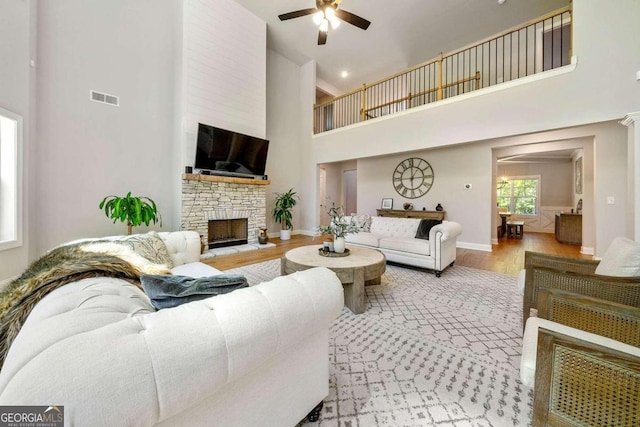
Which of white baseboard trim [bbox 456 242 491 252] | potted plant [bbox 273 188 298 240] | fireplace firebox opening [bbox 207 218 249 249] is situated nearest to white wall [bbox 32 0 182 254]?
fireplace firebox opening [bbox 207 218 249 249]

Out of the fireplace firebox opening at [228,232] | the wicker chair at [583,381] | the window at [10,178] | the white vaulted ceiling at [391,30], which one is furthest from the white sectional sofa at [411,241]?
the window at [10,178]

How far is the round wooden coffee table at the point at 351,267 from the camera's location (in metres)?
2.48

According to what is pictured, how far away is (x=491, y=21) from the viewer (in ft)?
18.1

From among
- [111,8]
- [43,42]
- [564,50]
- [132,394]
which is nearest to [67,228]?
[43,42]

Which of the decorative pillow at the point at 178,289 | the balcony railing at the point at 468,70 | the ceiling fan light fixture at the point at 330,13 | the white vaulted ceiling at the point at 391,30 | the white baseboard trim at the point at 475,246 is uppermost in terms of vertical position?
the white vaulted ceiling at the point at 391,30

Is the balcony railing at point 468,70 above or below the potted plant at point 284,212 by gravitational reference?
above

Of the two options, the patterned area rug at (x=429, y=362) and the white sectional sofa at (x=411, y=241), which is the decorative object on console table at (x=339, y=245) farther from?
the white sectional sofa at (x=411, y=241)

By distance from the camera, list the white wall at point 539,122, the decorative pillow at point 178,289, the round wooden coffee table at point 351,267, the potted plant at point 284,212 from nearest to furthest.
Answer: the decorative pillow at point 178,289 < the round wooden coffee table at point 351,267 < the white wall at point 539,122 < the potted plant at point 284,212

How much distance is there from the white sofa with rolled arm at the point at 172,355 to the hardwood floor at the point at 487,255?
311 centimetres

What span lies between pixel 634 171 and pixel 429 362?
148 inches

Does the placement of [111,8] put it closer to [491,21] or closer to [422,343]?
[422,343]

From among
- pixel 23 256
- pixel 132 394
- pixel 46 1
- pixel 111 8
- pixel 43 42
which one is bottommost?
pixel 23 256

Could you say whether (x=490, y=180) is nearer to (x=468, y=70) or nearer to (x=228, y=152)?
(x=468, y=70)

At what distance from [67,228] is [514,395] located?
5.69 m
